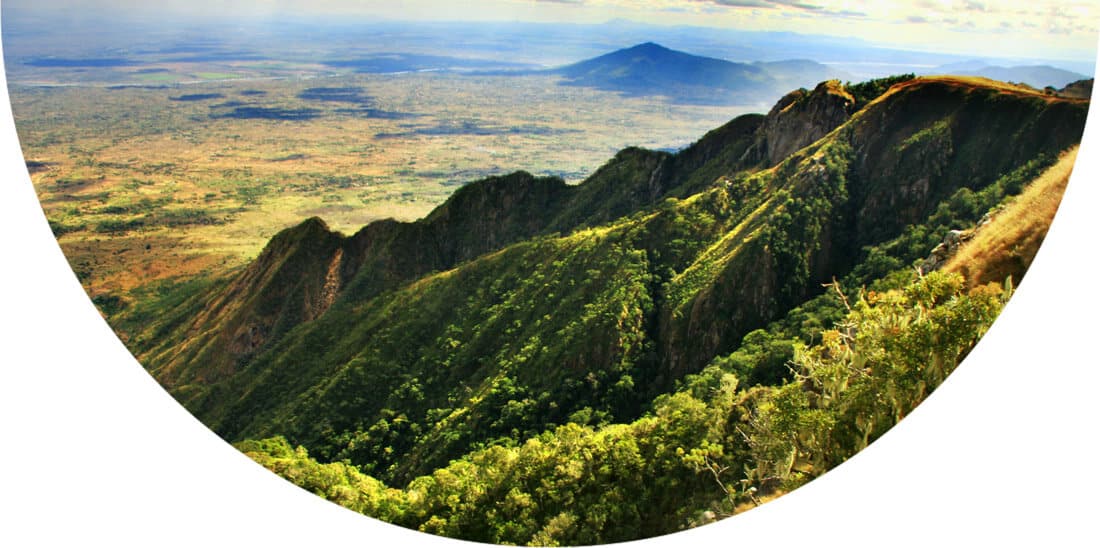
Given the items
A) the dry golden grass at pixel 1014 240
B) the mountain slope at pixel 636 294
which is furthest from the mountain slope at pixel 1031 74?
the mountain slope at pixel 636 294

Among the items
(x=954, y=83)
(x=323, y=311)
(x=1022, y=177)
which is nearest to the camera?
(x=1022, y=177)

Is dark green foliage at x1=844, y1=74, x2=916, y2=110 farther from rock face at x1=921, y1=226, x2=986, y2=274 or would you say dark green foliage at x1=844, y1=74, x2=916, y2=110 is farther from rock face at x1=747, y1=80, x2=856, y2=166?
rock face at x1=921, y1=226, x2=986, y2=274

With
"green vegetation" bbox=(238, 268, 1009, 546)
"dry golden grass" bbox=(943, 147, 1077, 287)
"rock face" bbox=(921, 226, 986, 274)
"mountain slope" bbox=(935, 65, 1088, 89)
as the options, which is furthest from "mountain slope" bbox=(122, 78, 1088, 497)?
"green vegetation" bbox=(238, 268, 1009, 546)

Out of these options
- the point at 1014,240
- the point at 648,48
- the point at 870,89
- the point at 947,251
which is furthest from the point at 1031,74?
the point at 870,89

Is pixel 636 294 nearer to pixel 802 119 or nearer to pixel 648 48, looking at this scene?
pixel 648 48

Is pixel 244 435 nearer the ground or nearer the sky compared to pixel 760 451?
nearer the ground

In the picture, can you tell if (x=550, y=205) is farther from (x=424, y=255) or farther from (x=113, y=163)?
(x=113, y=163)

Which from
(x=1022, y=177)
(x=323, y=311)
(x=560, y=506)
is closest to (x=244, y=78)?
(x=323, y=311)

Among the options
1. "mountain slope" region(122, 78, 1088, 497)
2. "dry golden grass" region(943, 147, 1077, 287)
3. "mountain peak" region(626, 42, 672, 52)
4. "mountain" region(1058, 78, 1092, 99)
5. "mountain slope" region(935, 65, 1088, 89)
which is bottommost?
"mountain slope" region(122, 78, 1088, 497)
